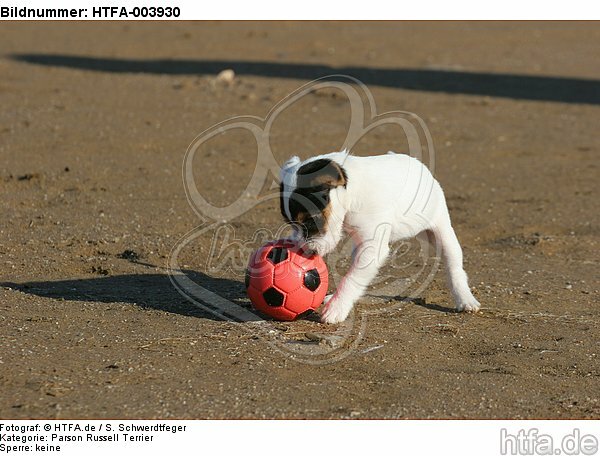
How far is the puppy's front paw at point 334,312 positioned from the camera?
286 inches

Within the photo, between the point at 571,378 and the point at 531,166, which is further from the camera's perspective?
the point at 531,166

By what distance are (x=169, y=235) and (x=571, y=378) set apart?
13.9 feet

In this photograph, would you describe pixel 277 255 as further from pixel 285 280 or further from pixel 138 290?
pixel 138 290

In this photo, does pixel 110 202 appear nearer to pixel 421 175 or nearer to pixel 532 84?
pixel 421 175

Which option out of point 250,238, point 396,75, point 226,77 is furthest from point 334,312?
point 396,75

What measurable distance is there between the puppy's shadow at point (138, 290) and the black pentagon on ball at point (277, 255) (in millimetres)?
666

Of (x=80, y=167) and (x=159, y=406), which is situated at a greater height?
(x=80, y=167)

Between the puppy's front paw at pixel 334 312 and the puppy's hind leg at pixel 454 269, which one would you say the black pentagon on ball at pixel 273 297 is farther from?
the puppy's hind leg at pixel 454 269

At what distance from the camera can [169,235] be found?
9469mm

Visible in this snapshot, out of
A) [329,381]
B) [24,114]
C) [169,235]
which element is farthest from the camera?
[24,114]

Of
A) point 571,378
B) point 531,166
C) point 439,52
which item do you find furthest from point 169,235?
point 439,52

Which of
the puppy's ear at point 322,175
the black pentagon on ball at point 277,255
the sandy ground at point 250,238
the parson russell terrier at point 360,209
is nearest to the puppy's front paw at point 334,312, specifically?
the parson russell terrier at point 360,209

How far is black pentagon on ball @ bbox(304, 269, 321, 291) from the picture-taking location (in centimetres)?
713

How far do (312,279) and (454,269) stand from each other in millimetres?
1287
